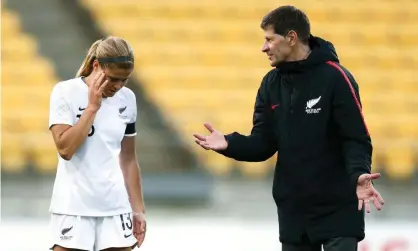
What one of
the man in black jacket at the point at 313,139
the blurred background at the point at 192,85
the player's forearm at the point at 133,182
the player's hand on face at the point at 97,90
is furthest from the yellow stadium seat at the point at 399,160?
the player's hand on face at the point at 97,90

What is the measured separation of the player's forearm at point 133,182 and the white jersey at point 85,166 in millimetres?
225

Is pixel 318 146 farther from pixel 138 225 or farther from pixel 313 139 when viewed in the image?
pixel 138 225

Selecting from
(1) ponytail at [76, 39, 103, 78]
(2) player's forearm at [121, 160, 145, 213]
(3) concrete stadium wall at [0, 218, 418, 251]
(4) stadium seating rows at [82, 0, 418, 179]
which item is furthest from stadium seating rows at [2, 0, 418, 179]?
(1) ponytail at [76, 39, 103, 78]

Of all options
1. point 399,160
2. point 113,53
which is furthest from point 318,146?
point 399,160

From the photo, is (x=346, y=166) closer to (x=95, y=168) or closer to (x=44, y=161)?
(x=95, y=168)

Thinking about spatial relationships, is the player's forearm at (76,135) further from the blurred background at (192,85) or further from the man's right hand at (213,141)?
the blurred background at (192,85)

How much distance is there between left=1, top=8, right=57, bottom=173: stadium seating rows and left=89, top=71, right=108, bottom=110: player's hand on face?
4759 mm

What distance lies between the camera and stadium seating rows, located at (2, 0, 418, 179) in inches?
390

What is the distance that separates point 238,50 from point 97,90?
7.06 m

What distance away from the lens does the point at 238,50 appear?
1068 cm

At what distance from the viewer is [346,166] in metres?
3.77

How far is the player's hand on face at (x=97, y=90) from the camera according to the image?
3691mm

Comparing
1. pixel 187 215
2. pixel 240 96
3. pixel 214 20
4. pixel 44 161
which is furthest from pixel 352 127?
pixel 214 20

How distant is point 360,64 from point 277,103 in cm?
674
